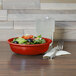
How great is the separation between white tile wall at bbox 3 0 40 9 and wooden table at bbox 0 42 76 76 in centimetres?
52

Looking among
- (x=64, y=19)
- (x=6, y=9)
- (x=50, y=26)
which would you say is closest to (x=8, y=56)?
(x=50, y=26)

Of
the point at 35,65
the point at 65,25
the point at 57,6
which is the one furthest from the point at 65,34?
the point at 35,65

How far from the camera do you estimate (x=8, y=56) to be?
1.25 meters

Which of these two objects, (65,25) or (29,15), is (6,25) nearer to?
(29,15)

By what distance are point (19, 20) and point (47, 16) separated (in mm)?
254

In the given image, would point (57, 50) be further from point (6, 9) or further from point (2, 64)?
point (6, 9)

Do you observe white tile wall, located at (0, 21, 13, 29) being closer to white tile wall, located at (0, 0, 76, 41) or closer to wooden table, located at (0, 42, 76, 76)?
white tile wall, located at (0, 0, 76, 41)

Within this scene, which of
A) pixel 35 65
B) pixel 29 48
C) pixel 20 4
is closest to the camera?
pixel 35 65

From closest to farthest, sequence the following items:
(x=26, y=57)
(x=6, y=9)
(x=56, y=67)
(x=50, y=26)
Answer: (x=56, y=67) < (x=26, y=57) < (x=50, y=26) < (x=6, y=9)

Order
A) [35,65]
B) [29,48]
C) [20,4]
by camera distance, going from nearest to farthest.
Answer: [35,65] < [29,48] < [20,4]

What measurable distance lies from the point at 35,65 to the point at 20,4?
0.79 meters

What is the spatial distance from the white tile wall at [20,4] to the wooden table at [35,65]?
0.52 metres

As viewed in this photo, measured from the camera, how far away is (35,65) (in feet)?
Result: 3.52

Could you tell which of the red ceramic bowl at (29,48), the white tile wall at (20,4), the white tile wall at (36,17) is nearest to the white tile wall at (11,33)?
the white tile wall at (36,17)
